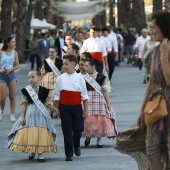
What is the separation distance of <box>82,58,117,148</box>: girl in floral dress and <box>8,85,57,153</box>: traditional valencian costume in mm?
1382

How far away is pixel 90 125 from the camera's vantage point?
12188 millimetres

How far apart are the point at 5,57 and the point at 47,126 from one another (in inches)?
224

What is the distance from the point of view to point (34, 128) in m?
10.8

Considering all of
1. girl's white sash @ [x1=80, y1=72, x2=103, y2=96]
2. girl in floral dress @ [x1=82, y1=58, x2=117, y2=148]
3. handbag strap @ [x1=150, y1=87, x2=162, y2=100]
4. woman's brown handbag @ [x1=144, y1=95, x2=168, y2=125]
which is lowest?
girl in floral dress @ [x1=82, y1=58, x2=117, y2=148]

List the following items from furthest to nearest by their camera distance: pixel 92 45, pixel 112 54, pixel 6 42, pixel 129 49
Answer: pixel 129 49, pixel 112 54, pixel 92 45, pixel 6 42

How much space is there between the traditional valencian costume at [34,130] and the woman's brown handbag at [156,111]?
3543 mm

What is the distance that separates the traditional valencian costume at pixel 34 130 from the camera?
10.7 meters

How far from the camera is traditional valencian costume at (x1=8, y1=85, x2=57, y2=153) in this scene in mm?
10719

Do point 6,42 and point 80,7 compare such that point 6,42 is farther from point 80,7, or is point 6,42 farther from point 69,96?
point 80,7

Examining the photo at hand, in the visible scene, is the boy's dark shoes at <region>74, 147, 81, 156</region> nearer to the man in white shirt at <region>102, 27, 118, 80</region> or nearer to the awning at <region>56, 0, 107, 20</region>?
the man in white shirt at <region>102, 27, 118, 80</region>

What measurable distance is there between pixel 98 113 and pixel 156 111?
5002 millimetres

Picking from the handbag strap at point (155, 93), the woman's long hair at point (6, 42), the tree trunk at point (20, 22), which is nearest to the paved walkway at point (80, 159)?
the woman's long hair at point (6, 42)

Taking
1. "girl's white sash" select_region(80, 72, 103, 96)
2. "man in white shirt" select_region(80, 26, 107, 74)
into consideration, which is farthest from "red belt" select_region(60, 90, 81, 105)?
"man in white shirt" select_region(80, 26, 107, 74)

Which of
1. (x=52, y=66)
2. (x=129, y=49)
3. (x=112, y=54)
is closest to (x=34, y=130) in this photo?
(x=52, y=66)
